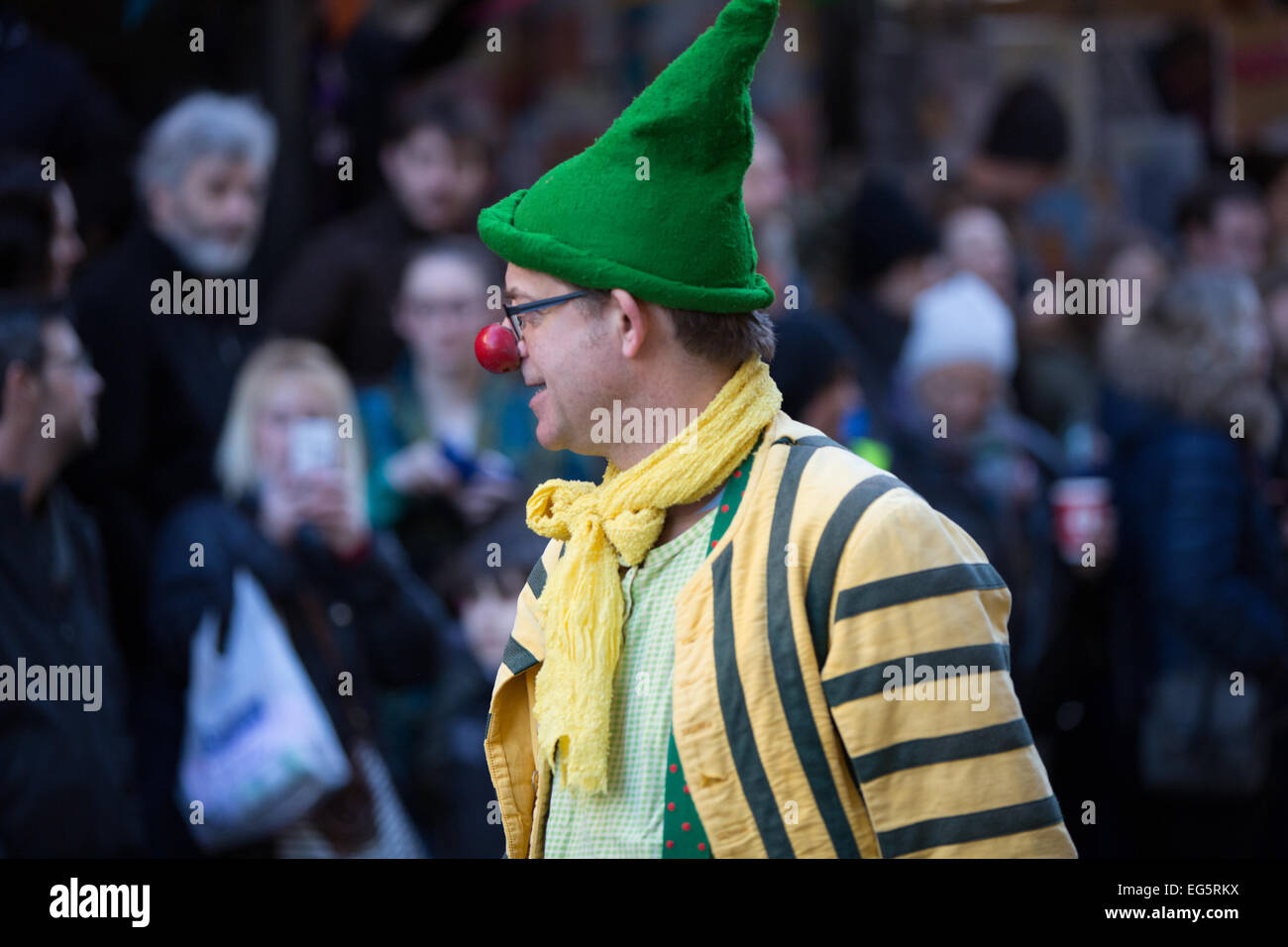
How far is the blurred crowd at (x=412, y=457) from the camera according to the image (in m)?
3.98

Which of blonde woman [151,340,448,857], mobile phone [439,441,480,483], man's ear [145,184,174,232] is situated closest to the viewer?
blonde woman [151,340,448,857]

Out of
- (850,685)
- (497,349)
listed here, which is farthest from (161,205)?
(850,685)

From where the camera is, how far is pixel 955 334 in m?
4.93

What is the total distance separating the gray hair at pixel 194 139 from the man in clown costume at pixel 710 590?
2.54 meters

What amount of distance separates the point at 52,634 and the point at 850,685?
2534 millimetres

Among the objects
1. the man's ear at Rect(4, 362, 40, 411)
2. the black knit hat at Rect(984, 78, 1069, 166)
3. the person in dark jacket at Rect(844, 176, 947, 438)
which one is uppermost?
the black knit hat at Rect(984, 78, 1069, 166)

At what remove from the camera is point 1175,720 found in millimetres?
4652

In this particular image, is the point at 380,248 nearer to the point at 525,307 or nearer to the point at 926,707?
the point at 525,307

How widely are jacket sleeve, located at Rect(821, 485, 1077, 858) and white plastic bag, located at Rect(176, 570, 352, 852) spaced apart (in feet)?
7.76

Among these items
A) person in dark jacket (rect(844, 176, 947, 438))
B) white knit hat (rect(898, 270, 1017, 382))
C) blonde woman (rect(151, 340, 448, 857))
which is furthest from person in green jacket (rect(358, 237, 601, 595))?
person in dark jacket (rect(844, 176, 947, 438))

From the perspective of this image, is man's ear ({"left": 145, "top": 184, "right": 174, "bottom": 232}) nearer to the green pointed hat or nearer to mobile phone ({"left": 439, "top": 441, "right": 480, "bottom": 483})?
mobile phone ({"left": 439, "top": 441, "right": 480, "bottom": 483})

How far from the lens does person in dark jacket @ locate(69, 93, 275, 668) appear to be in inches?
166
